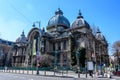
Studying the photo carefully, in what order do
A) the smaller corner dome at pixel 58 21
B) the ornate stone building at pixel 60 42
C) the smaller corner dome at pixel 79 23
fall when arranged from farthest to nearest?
the smaller corner dome at pixel 58 21
the smaller corner dome at pixel 79 23
the ornate stone building at pixel 60 42

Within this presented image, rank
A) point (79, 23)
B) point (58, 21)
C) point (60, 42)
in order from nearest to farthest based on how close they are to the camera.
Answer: point (79, 23), point (60, 42), point (58, 21)

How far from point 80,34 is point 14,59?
3830 cm

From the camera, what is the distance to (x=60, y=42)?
70000mm

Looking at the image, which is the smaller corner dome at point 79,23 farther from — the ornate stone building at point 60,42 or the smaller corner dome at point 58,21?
the smaller corner dome at point 58,21

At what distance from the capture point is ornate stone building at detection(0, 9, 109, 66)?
195 ft

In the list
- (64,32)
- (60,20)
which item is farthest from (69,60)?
(60,20)

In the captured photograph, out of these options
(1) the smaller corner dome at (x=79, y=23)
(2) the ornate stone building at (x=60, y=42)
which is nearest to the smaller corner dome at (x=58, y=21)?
(2) the ornate stone building at (x=60, y=42)

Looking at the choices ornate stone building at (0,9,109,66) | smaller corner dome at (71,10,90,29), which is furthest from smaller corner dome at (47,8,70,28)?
smaller corner dome at (71,10,90,29)

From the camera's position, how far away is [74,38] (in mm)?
62781

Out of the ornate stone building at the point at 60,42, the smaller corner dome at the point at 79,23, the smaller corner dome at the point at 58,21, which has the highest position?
the smaller corner dome at the point at 58,21

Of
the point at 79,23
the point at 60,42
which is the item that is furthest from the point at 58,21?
the point at 60,42

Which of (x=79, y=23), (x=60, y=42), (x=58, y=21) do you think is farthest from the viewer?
(x=58, y=21)

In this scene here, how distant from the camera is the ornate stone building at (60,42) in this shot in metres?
59.5

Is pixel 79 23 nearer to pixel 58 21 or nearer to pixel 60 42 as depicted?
pixel 60 42
